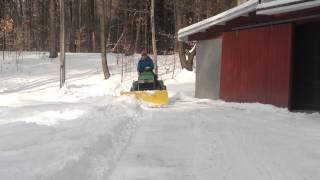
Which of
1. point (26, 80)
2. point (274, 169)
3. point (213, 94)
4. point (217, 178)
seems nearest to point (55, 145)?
point (217, 178)

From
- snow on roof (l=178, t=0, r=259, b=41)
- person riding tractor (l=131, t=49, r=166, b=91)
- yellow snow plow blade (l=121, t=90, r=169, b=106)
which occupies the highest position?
snow on roof (l=178, t=0, r=259, b=41)

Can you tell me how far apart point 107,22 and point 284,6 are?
32938 millimetres

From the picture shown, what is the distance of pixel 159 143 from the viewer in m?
10.3

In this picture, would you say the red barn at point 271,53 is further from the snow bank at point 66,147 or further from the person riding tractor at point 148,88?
the snow bank at point 66,147

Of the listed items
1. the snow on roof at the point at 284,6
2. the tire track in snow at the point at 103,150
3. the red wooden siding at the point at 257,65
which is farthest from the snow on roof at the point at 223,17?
the tire track in snow at the point at 103,150

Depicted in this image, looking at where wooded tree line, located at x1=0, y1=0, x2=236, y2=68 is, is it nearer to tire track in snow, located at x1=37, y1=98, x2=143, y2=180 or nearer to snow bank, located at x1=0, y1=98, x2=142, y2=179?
Result: tire track in snow, located at x1=37, y1=98, x2=143, y2=180

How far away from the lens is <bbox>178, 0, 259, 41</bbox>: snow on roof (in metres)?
16.2

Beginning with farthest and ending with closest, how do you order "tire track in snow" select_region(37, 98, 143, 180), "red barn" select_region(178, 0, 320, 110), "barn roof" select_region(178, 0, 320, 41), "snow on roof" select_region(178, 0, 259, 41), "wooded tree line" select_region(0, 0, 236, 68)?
1. "wooded tree line" select_region(0, 0, 236, 68)
2. "red barn" select_region(178, 0, 320, 110)
3. "snow on roof" select_region(178, 0, 259, 41)
4. "barn roof" select_region(178, 0, 320, 41)
5. "tire track in snow" select_region(37, 98, 143, 180)

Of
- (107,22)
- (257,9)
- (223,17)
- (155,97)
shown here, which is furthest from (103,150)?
(107,22)

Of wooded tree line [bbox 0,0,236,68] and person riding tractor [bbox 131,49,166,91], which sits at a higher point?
wooded tree line [bbox 0,0,236,68]

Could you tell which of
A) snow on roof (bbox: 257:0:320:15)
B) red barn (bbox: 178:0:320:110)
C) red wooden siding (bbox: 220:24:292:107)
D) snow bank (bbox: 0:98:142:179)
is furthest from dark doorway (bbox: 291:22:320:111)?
snow bank (bbox: 0:98:142:179)

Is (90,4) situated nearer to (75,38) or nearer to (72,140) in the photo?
(75,38)

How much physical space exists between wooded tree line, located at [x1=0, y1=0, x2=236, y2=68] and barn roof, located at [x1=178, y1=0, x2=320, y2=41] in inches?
410

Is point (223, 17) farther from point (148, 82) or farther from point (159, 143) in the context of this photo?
point (159, 143)
